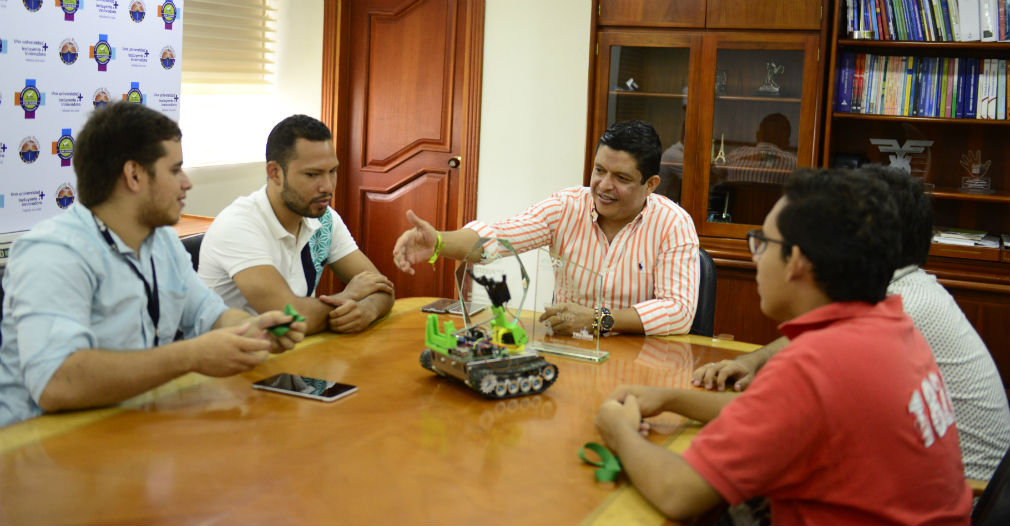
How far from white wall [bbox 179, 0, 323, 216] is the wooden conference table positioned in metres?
2.65

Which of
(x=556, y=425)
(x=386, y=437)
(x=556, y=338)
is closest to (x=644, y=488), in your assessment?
(x=556, y=425)

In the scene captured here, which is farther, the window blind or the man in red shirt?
the window blind

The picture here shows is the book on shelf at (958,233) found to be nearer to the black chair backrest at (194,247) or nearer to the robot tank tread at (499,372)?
the robot tank tread at (499,372)

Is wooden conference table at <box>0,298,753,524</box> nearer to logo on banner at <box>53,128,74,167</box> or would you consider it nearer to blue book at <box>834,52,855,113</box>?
logo on banner at <box>53,128,74,167</box>

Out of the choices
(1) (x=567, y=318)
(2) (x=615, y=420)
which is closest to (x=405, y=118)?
(1) (x=567, y=318)

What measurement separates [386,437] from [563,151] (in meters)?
3.33

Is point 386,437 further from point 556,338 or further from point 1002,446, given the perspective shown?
point 1002,446

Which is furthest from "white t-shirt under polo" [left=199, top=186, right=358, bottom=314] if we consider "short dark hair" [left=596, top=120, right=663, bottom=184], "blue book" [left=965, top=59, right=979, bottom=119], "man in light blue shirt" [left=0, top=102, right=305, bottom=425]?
"blue book" [left=965, top=59, right=979, bottom=119]

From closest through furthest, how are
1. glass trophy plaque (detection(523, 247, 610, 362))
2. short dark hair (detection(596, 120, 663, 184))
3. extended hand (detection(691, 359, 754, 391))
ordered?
extended hand (detection(691, 359, 754, 391)) < glass trophy plaque (detection(523, 247, 610, 362)) < short dark hair (detection(596, 120, 663, 184))

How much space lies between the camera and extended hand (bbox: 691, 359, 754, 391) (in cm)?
208

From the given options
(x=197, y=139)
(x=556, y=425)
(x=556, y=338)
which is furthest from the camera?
(x=197, y=139)

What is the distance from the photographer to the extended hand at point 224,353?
5.88ft

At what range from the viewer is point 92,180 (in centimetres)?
189

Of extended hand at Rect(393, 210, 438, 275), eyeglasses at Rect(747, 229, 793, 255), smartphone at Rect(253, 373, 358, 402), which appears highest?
eyeglasses at Rect(747, 229, 793, 255)
